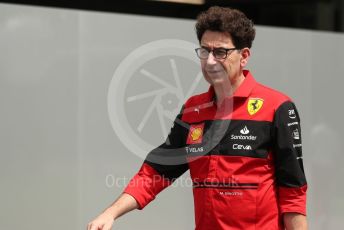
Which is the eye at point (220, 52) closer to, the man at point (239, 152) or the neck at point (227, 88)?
the man at point (239, 152)

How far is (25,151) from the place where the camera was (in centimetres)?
436

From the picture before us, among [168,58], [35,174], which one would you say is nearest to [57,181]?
[35,174]

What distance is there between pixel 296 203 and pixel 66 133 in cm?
212

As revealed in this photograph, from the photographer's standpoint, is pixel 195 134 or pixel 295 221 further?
pixel 195 134

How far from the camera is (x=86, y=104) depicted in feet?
15.1

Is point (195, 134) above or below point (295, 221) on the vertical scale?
above

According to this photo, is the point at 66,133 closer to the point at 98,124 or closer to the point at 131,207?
the point at 98,124

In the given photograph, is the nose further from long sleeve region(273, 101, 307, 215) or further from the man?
long sleeve region(273, 101, 307, 215)

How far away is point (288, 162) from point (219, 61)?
1.43 feet

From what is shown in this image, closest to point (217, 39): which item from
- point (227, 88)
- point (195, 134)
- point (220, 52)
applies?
point (220, 52)

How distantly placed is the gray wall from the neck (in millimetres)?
1833

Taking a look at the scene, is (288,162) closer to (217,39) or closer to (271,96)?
(271,96)

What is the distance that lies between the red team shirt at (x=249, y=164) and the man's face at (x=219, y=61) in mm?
84

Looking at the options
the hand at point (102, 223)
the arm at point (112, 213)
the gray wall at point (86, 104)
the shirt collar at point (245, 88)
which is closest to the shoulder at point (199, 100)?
the shirt collar at point (245, 88)
